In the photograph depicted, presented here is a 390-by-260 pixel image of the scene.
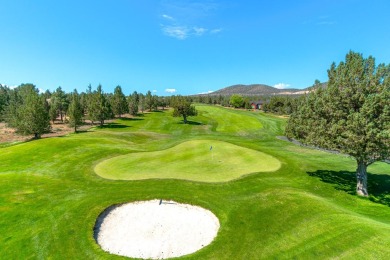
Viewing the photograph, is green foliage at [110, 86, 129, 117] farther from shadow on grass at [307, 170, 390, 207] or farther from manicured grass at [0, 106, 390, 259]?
shadow on grass at [307, 170, 390, 207]

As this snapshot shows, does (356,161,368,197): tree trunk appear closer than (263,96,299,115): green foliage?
Yes

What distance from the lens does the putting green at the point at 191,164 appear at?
25219mm

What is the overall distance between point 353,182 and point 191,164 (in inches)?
711

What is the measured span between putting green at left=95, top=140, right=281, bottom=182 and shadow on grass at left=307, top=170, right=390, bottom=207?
5438 mm

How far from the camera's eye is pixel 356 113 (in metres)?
20.7

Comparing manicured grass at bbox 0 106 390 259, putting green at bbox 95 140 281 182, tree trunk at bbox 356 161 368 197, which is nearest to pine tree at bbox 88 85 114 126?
manicured grass at bbox 0 106 390 259

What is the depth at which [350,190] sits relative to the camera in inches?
935

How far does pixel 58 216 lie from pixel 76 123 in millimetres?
57732

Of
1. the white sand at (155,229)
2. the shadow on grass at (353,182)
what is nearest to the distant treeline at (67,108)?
the shadow on grass at (353,182)

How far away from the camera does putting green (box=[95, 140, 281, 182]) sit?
25219 millimetres

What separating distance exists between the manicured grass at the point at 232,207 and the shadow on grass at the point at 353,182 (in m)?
0.10

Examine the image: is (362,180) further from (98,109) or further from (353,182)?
(98,109)

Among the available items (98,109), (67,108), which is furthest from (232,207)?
(67,108)

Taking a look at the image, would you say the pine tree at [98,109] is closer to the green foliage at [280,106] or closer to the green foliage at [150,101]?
the green foliage at [150,101]
